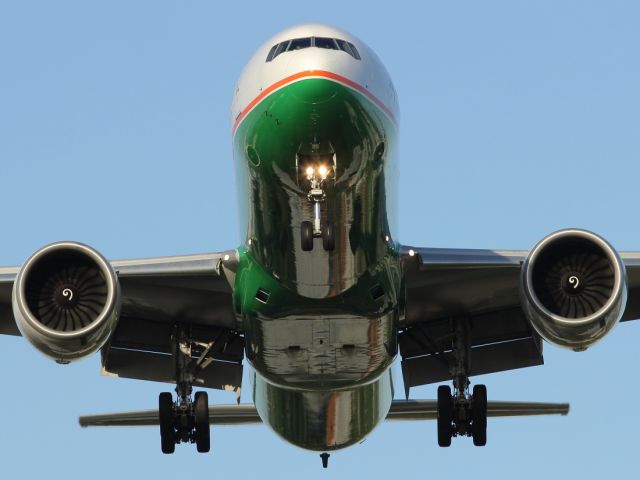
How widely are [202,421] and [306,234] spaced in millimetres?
6350

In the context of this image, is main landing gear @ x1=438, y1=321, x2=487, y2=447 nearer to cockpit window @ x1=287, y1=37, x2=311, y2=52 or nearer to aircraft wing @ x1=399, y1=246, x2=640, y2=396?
aircraft wing @ x1=399, y1=246, x2=640, y2=396

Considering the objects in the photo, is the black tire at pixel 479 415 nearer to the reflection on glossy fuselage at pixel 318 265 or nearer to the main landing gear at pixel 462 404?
the main landing gear at pixel 462 404

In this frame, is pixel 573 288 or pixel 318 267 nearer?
pixel 318 267

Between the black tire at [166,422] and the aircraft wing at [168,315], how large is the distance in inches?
16.3

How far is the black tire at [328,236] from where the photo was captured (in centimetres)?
2027

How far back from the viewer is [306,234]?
20.3 metres

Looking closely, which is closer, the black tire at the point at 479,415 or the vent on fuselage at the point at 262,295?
the vent on fuselage at the point at 262,295

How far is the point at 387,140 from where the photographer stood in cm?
2044

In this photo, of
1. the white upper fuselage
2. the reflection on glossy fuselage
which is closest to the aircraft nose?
the reflection on glossy fuselage

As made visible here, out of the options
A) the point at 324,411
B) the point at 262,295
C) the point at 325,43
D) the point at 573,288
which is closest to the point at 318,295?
the point at 262,295

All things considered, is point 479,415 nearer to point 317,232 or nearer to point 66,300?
point 317,232

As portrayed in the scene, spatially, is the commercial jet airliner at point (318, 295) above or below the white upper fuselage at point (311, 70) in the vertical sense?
below

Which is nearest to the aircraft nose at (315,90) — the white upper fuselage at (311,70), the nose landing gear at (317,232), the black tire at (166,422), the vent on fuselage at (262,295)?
the white upper fuselage at (311,70)

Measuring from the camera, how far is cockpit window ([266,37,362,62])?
20.1 metres
